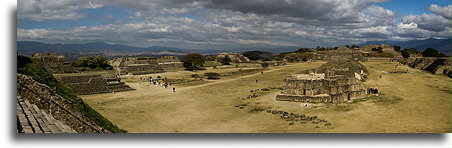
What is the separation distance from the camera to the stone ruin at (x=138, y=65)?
60.4 meters

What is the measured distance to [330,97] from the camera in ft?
80.0

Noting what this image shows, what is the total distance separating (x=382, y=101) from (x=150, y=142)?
2097cm

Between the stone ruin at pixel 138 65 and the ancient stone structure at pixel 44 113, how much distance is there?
155ft

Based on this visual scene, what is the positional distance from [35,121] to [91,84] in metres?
25.3

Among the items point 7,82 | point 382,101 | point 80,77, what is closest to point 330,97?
point 382,101

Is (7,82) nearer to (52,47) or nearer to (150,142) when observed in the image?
(150,142)

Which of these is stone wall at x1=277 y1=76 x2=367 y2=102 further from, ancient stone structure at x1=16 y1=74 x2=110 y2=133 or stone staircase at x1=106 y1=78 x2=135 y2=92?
stone staircase at x1=106 y1=78 x2=135 y2=92

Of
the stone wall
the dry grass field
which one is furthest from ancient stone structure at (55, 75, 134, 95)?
the stone wall

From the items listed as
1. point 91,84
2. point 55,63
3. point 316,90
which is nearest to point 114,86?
point 91,84

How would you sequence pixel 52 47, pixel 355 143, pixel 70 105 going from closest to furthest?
pixel 355 143 < pixel 70 105 < pixel 52 47

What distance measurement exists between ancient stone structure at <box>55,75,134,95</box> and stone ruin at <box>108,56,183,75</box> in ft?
71.6

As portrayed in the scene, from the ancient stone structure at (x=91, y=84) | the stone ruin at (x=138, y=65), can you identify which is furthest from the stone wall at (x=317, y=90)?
the stone ruin at (x=138, y=65)

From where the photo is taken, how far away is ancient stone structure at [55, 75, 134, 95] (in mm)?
32125

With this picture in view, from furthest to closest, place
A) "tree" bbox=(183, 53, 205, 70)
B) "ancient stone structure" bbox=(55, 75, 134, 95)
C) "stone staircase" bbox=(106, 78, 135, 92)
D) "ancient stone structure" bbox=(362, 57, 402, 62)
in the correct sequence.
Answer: "ancient stone structure" bbox=(362, 57, 402, 62) → "tree" bbox=(183, 53, 205, 70) → "stone staircase" bbox=(106, 78, 135, 92) → "ancient stone structure" bbox=(55, 75, 134, 95)
